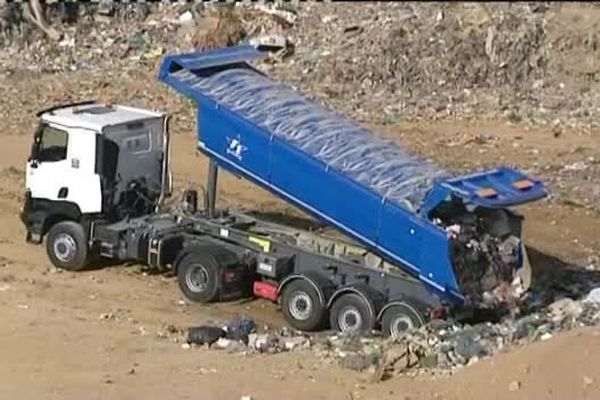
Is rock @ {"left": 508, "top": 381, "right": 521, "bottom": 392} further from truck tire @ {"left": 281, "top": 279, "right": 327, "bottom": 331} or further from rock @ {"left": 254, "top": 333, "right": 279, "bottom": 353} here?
truck tire @ {"left": 281, "top": 279, "right": 327, "bottom": 331}

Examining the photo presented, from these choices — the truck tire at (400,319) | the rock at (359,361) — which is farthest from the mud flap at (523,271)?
the rock at (359,361)

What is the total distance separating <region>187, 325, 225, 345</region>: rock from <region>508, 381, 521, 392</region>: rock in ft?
11.9

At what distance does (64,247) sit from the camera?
18266mm

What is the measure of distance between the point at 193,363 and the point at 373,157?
3.22 meters

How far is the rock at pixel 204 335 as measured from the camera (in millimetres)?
15477

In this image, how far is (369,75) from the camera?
89.6 feet

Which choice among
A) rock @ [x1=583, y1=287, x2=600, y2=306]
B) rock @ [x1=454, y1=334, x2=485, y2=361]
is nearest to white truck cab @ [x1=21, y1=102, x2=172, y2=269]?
rock @ [x1=454, y1=334, x2=485, y2=361]

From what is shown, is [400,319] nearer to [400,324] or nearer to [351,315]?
[400,324]

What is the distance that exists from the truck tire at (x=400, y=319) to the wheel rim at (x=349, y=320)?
29 cm

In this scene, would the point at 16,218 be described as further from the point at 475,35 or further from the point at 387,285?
→ the point at 475,35

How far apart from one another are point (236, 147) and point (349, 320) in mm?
2315

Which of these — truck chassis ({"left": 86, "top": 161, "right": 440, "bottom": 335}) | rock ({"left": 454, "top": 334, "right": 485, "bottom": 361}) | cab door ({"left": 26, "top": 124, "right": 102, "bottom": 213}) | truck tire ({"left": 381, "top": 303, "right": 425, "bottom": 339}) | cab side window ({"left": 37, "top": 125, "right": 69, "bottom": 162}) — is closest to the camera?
rock ({"left": 454, "top": 334, "right": 485, "bottom": 361})

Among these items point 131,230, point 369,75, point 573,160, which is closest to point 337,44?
point 369,75

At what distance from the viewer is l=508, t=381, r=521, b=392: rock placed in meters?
13.0
